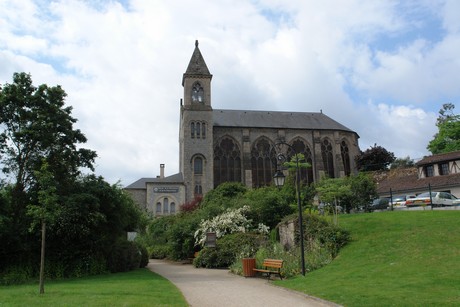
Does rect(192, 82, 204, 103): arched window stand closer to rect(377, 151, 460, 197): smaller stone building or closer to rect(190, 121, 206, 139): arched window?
rect(190, 121, 206, 139): arched window

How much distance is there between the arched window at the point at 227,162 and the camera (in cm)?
5934

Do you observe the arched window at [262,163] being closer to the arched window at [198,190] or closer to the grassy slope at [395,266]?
the arched window at [198,190]

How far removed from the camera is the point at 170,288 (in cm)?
1447

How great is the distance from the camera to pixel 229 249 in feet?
81.2

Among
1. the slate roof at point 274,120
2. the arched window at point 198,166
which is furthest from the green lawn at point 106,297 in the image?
the slate roof at point 274,120

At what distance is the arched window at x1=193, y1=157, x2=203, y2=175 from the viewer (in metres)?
57.1

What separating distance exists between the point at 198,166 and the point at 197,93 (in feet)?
37.7

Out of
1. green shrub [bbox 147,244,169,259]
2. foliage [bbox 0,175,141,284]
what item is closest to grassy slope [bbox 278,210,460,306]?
foliage [bbox 0,175,141,284]

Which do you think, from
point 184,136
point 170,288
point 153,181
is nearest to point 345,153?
point 184,136

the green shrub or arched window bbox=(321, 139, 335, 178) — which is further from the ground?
arched window bbox=(321, 139, 335, 178)

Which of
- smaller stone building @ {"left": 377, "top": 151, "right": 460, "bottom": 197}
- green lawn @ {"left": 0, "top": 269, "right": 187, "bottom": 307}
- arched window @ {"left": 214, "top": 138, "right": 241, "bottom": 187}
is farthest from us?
arched window @ {"left": 214, "top": 138, "right": 241, "bottom": 187}

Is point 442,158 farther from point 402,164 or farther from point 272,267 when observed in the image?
point 272,267

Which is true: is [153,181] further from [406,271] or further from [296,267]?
[406,271]

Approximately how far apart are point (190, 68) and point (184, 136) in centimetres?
1129
